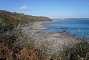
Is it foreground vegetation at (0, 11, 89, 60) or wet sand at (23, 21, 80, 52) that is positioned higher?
wet sand at (23, 21, 80, 52)

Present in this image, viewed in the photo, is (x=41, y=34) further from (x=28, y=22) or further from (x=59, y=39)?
(x=28, y=22)

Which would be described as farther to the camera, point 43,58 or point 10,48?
point 10,48

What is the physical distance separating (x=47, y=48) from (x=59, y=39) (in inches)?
38.8

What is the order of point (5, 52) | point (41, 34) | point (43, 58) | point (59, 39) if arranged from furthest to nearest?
point (41, 34), point (59, 39), point (5, 52), point (43, 58)

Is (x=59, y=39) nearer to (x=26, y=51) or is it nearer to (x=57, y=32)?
(x=57, y=32)

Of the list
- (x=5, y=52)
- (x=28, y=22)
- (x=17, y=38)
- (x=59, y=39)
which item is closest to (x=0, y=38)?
(x=17, y=38)

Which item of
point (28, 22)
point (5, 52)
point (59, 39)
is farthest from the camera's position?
point (28, 22)

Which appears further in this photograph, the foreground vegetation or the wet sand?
the wet sand

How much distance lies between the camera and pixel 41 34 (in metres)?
6.92

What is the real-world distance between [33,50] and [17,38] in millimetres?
1291

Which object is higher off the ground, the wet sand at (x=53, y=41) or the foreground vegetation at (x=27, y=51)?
the wet sand at (x=53, y=41)

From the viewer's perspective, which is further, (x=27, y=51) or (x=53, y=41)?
(x=53, y=41)

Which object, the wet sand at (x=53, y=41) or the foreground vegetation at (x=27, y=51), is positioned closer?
the foreground vegetation at (x=27, y=51)

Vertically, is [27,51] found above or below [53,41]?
below
